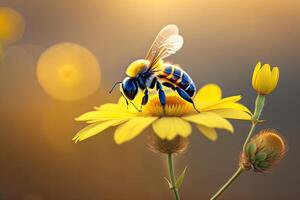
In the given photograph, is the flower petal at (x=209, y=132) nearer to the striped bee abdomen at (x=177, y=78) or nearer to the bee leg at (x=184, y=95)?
the bee leg at (x=184, y=95)

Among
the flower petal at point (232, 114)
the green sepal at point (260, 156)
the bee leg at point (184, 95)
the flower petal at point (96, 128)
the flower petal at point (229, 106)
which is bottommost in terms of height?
the green sepal at point (260, 156)

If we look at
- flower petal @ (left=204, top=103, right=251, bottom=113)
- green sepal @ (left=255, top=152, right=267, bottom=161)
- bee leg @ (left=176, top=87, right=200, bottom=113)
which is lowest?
green sepal @ (left=255, top=152, right=267, bottom=161)

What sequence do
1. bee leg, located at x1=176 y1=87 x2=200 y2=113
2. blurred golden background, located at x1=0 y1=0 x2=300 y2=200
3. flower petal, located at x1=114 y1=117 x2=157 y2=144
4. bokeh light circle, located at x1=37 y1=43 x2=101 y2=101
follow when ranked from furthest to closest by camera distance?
bokeh light circle, located at x1=37 y1=43 x2=101 y2=101
blurred golden background, located at x1=0 y1=0 x2=300 y2=200
bee leg, located at x1=176 y1=87 x2=200 y2=113
flower petal, located at x1=114 y1=117 x2=157 y2=144

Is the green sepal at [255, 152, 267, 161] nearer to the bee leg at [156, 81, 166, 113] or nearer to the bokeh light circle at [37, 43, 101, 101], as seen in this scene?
the bee leg at [156, 81, 166, 113]

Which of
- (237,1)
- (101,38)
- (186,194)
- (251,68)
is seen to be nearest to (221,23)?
(237,1)

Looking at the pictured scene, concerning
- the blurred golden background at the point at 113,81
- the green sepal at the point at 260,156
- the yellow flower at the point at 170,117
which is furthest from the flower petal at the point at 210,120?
the blurred golden background at the point at 113,81

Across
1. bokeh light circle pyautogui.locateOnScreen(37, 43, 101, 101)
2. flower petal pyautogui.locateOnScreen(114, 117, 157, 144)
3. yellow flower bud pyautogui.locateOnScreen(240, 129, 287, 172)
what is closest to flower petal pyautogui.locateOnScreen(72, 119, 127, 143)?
flower petal pyautogui.locateOnScreen(114, 117, 157, 144)

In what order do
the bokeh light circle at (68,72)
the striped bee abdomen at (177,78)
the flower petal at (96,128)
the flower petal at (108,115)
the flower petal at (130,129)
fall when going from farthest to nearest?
1. the bokeh light circle at (68,72)
2. the striped bee abdomen at (177,78)
3. the flower petal at (108,115)
4. the flower petal at (96,128)
5. the flower petal at (130,129)
